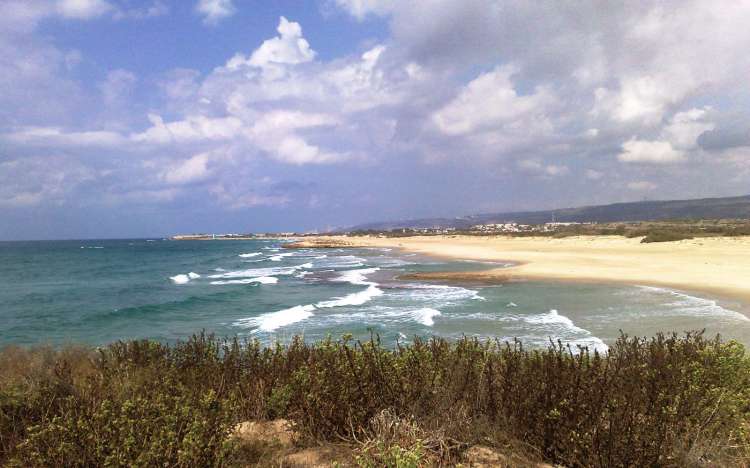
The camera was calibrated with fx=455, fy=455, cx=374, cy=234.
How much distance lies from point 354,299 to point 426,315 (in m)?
6.68

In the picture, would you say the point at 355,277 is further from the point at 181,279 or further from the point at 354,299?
the point at 181,279

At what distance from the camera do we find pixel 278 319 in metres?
19.8

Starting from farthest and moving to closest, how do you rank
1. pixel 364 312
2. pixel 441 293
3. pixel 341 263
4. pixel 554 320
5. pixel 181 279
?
pixel 341 263 < pixel 181 279 < pixel 441 293 < pixel 364 312 < pixel 554 320

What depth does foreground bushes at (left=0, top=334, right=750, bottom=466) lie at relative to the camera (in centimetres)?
364

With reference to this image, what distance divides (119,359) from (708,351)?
8.27 m

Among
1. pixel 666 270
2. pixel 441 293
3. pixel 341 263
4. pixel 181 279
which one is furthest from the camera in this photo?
pixel 341 263

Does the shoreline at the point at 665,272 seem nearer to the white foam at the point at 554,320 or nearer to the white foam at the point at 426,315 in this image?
the white foam at the point at 554,320

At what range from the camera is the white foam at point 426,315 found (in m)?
17.0

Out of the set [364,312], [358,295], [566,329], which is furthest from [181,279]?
[566,329]

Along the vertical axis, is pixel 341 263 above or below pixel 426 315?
below

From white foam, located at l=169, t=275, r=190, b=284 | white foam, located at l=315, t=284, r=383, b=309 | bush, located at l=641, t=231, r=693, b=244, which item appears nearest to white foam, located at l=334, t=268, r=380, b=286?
white foam, located at l=315, t=284, r=383, b=309

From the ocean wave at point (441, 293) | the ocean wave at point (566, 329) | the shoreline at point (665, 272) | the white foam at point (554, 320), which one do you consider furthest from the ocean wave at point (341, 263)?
the ocean wave at point (566, 329)

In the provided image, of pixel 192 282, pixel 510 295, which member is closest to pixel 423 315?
pixel 510 295

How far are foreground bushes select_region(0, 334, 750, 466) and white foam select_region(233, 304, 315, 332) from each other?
12.4m
